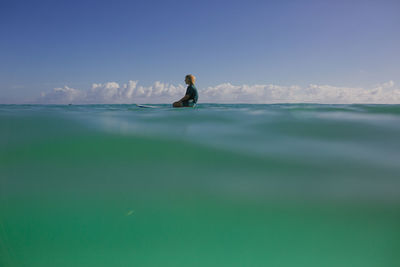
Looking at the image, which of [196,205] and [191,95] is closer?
[196,205]

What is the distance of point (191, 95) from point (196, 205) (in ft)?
25.0

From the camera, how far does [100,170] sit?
→ 2.16 m

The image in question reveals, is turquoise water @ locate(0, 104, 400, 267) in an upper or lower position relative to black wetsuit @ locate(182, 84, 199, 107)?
lower

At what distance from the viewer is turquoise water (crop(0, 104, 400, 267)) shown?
4.18 feet

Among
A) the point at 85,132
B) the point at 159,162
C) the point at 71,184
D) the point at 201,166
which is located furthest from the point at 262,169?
the point at 85,132

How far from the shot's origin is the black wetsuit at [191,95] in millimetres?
8923

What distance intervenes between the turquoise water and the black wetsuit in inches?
245

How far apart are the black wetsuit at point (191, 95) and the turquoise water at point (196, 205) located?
6.23 meters

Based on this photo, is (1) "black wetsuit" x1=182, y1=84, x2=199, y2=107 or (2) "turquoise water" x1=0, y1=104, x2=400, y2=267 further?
(1) "black wetsuit" x1=182, y1=84, x2=199, y2=107

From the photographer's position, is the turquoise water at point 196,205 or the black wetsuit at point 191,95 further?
the black wetsuit at point 191,95

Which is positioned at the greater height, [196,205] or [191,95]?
[191,95]

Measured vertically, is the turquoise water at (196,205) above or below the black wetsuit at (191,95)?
below

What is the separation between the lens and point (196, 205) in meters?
1.63

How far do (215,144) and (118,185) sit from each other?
1.49 meters
